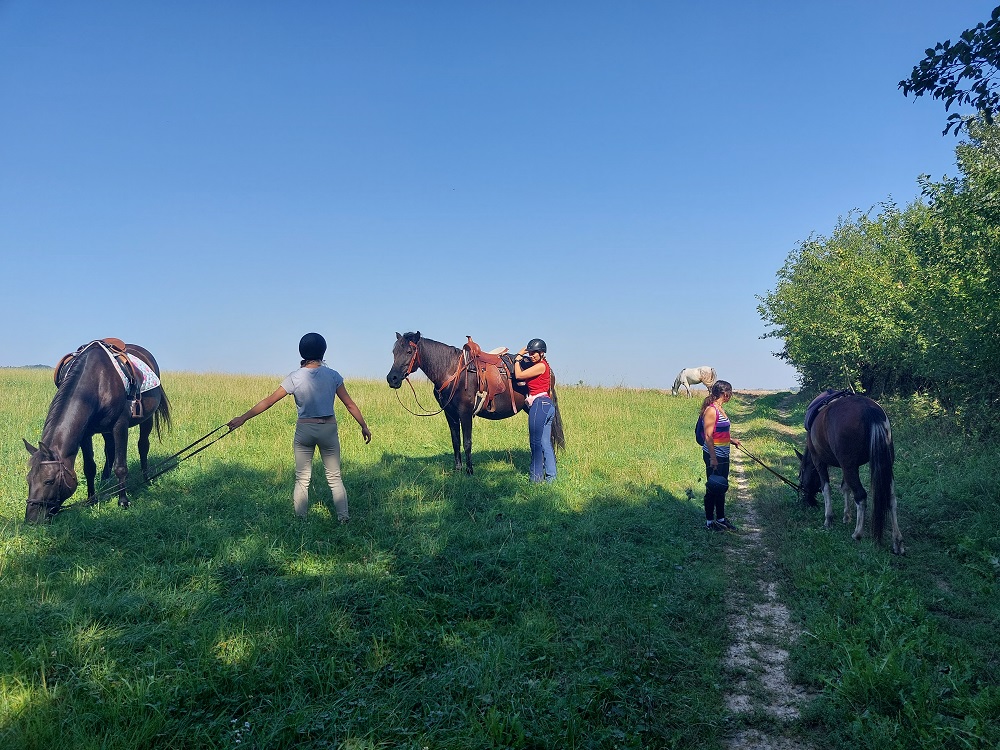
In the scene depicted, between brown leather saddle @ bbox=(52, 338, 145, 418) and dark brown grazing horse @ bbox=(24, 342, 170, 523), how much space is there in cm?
4

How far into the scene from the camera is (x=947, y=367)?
9.27m

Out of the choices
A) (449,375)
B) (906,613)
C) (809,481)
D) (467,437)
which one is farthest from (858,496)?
(449,375)

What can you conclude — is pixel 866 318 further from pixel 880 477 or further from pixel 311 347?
pixel 311 347

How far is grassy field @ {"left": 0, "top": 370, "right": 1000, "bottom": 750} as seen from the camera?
11.1 feet

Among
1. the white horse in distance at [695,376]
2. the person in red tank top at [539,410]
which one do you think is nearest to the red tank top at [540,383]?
the person in red tank top at [539,410]

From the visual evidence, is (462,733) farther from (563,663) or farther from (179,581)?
(179,581)

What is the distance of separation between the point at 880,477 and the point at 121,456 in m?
9.80

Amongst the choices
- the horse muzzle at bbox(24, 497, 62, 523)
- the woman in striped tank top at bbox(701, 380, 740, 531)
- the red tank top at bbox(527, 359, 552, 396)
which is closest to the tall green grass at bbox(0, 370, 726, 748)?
the horse muzzle at bbox(24, 497, 62, 523)

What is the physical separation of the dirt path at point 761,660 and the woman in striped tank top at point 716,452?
109 cm

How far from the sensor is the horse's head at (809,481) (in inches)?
342

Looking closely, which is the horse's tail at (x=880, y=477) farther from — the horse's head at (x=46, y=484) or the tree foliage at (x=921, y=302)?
the horse's head at (x=46, y=484)

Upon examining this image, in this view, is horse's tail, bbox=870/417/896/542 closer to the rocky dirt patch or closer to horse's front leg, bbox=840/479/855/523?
horse's front leg, bbox=840/479/855/523

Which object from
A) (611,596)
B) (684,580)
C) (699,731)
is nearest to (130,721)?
(699,731)

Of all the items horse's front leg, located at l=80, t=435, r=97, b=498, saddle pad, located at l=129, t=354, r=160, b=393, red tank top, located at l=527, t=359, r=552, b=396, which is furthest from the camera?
red tank top, located at l=527, t=359, r=552, b=396
